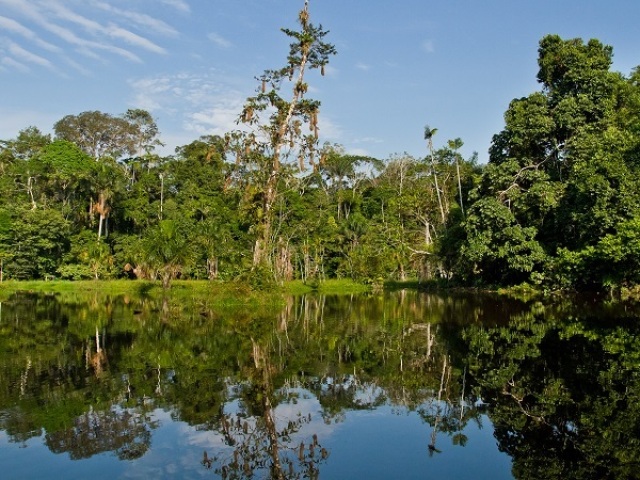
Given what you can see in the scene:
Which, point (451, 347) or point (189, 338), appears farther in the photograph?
point (189, 338)

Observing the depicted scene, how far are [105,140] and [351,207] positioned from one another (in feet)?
101

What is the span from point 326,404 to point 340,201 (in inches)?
2168

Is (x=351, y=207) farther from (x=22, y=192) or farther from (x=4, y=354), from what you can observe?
(x=4, y=354)

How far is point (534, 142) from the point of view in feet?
108

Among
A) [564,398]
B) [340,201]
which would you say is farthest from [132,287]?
[564,398]

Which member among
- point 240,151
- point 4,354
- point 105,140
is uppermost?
point 105,140

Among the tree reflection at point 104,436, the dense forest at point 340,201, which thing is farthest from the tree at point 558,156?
the tree reflection at point 104,436

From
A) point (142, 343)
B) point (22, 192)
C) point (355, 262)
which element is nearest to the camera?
point (142, 343)

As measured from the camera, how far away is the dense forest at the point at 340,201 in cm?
2595

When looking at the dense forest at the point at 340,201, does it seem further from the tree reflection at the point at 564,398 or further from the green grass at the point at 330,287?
the tree reflection at the point at 564,398

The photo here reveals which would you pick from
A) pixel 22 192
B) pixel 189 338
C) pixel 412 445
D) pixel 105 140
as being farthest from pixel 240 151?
pixel 105 140

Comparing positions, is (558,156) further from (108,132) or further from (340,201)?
(108,132)

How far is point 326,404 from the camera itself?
8453mm

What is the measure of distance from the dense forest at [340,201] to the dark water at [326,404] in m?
11.3
